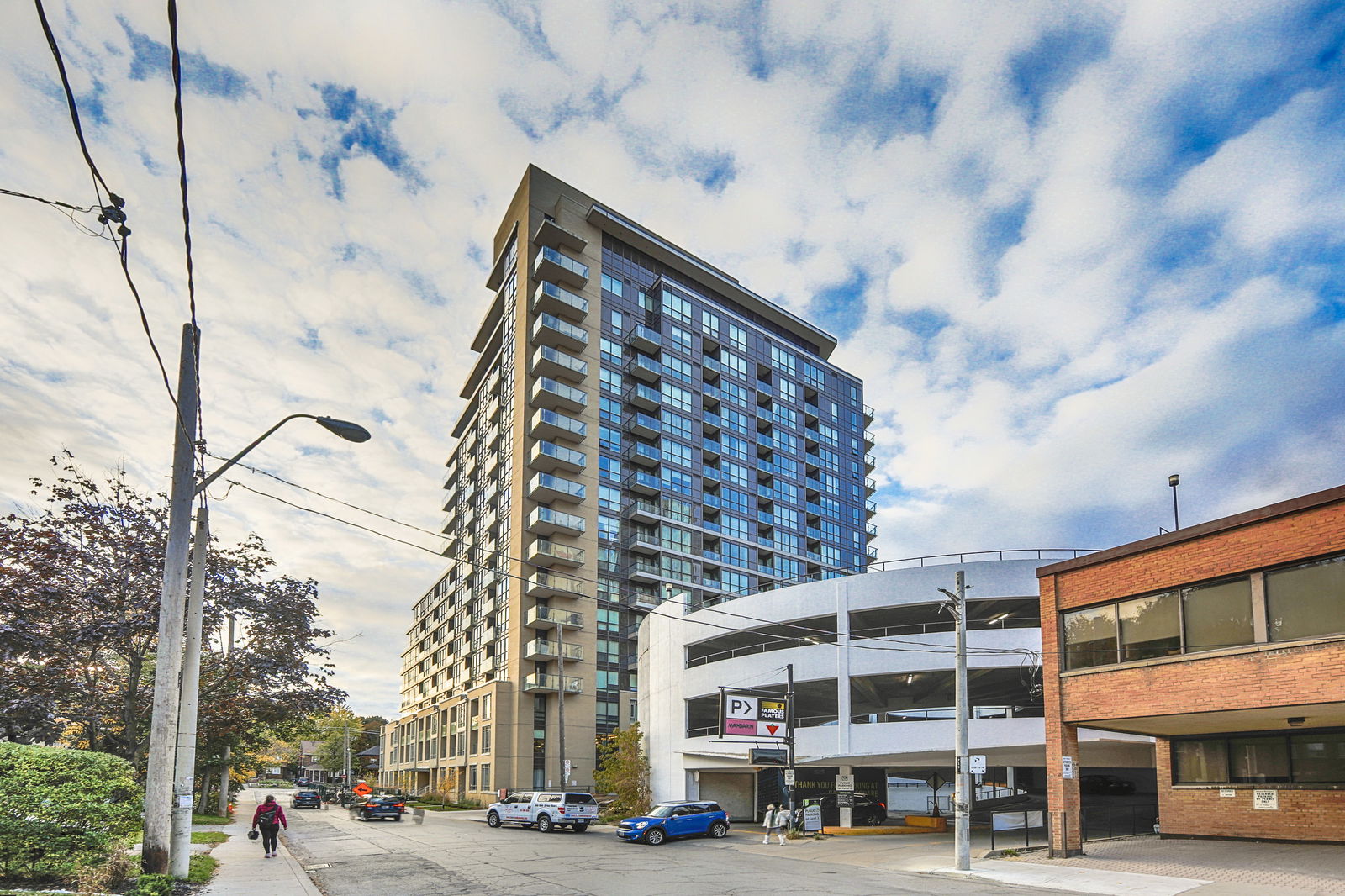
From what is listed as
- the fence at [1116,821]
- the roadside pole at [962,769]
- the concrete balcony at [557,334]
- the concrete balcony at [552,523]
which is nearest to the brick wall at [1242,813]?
the fence at [1116,821]

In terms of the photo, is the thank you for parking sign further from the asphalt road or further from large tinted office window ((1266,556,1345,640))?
large tinted office window ((1266,556,1345,640))

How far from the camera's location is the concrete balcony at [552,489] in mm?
68000

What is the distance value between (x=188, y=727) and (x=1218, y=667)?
20.8 meters

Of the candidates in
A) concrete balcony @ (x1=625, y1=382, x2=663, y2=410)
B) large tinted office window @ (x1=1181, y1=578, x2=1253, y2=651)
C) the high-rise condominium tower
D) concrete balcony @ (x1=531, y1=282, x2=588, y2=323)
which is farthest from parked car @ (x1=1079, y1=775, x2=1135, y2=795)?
concrete balcony @ (x1=531, y1=282, x2=588, y2=323)

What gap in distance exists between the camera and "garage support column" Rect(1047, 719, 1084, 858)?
892 inches

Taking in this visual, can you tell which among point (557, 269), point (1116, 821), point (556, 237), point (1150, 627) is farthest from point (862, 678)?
point (556, 237)

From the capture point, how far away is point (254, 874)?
766 inches

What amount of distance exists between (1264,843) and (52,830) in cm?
2647

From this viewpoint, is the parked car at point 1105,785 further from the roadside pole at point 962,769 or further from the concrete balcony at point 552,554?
the concrete balcony at point 552,554

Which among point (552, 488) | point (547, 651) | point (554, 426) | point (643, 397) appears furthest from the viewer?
point (643, 397)

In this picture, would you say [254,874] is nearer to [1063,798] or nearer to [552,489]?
[1063,798]

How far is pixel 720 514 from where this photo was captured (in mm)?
80500

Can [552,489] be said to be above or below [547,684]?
above

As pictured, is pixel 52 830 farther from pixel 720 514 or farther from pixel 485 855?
pixel 720 514
